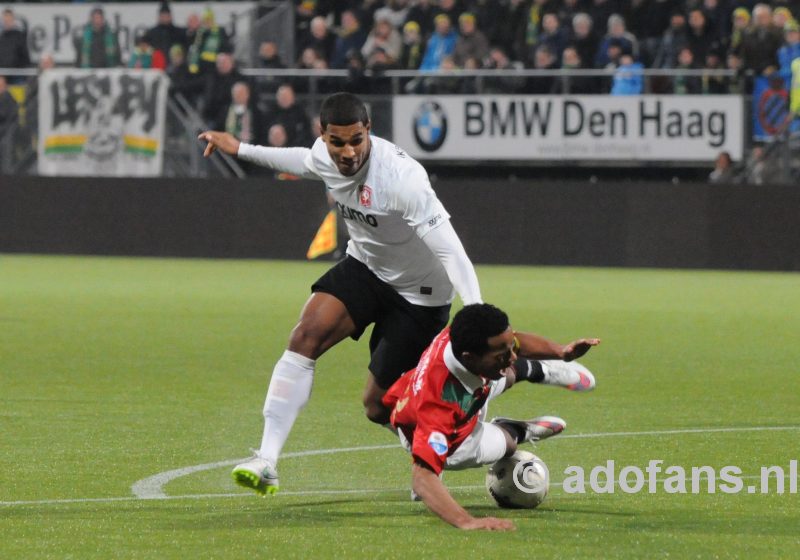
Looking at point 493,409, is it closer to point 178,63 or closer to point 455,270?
point 455,270

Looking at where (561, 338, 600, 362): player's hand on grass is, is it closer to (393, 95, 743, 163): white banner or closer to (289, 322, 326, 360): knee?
(289, 322, 326, 360): knee

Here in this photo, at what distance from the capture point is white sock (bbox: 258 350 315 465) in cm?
761

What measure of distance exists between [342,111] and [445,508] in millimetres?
1834

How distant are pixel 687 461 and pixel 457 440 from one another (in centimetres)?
201

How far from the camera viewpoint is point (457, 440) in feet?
22.9

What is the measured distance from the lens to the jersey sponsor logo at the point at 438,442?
675 cm

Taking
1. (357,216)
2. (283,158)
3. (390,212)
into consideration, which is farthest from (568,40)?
(390,212)

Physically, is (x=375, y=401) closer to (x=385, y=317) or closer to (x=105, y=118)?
(x=385, y=317)

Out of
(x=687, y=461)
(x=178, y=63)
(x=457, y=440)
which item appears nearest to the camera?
(x=457, y=440)

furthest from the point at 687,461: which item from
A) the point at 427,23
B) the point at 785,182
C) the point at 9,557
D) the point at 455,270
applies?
the point at 427,23

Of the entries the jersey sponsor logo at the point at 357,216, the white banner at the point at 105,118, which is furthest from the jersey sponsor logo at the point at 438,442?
the white banner at the point at 105,118

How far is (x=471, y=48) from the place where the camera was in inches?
985

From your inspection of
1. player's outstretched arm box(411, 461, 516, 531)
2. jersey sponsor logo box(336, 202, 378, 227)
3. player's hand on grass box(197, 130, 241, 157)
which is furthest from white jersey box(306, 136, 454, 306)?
player's outstretched arm box(411, 461, 516, 531)

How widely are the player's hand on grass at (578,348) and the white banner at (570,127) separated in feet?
57.5
